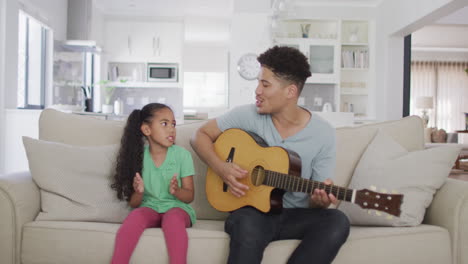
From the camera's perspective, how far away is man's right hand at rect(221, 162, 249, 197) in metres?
1.72

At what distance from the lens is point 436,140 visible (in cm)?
658

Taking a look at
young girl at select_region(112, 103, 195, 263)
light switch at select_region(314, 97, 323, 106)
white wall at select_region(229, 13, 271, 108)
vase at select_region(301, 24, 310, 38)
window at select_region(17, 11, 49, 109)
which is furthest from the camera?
light switch at select_region(314, 97, 323, 106)

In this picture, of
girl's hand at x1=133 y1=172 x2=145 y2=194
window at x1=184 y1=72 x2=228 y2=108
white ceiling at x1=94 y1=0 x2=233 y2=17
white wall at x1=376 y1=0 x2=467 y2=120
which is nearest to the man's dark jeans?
girl's hand at x1=133 y1=172 x2=145 y2=194

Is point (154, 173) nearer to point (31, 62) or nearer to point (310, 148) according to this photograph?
point (310, 148)

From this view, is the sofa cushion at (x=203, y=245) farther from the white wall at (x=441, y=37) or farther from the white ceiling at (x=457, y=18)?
the white wall at (x=441, y=37)

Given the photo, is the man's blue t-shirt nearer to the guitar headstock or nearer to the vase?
the guitar headstock

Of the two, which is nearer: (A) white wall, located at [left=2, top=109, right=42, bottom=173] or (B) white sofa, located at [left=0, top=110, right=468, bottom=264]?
(B) white sofa, located at [left=0, top=110, right=468, bottom=264]

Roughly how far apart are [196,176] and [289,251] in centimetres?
66

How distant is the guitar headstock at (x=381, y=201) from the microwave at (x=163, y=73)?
7.00m

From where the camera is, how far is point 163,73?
8.17m

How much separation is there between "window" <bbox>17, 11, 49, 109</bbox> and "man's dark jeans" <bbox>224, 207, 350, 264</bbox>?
4702 mm

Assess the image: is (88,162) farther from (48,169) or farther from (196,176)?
(196,176)

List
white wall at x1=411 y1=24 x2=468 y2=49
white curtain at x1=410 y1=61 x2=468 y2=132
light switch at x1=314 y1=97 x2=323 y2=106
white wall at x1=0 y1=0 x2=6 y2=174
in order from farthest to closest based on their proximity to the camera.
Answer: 1. white curtain at x1=410 y1=61 x2=468 y2=132
2. white wall at x1=411 y1=24 x2=468 y2=49
3. light switch at x1=314 y1=97 x2=323 y2=106
4. white wall at x1=0 y1=0 x2=6 y2=174

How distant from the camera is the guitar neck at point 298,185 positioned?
1506 mm
